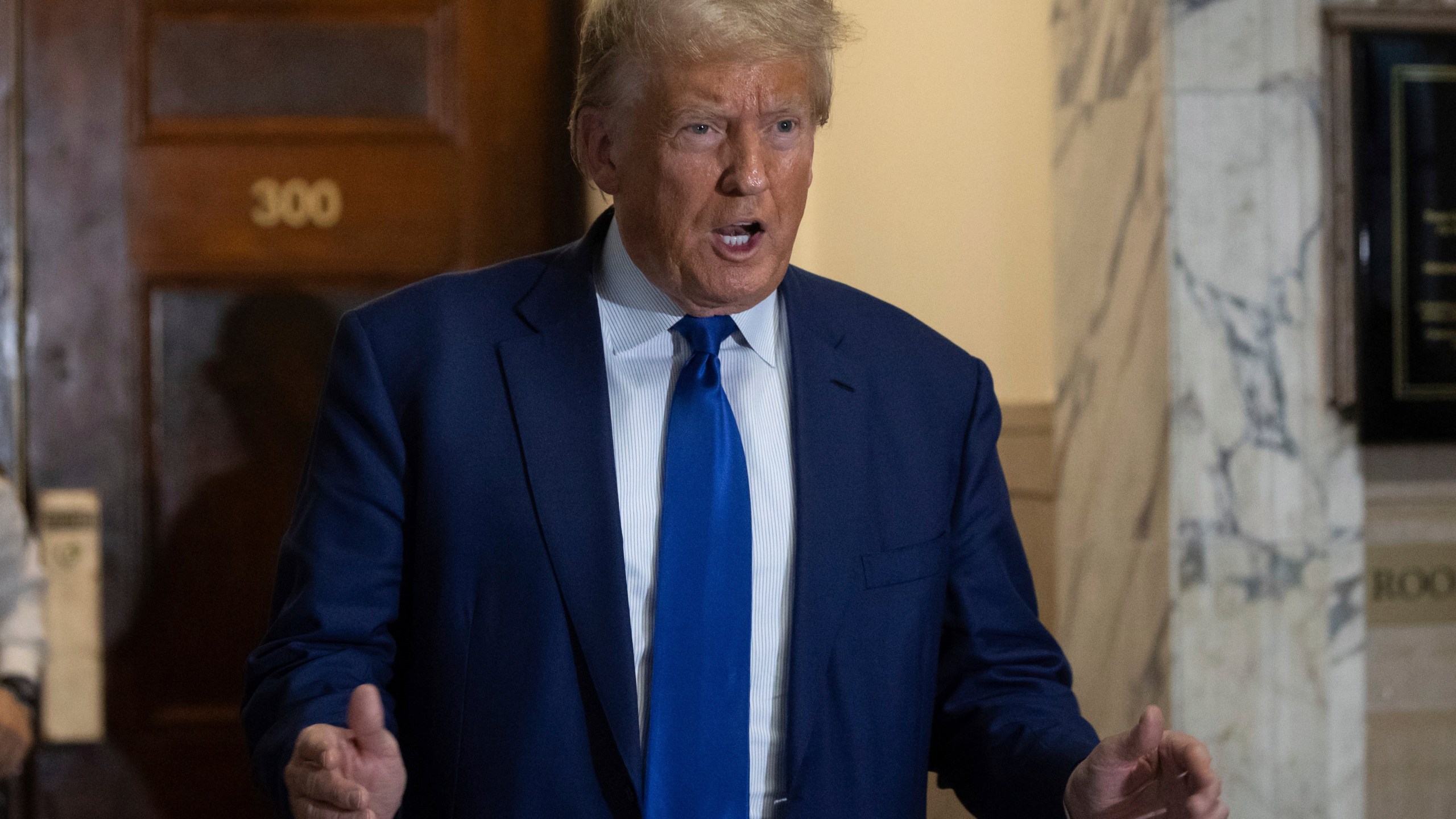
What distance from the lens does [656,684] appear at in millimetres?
1333

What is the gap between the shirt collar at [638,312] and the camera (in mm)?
1470

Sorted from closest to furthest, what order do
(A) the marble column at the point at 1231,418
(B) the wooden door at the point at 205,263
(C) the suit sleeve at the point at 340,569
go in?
1. (C) the suit sleeve at the point at 340,569
2. (A) the marble column at the point at 1231,418
3. (B) the wooden door at the point at 205,263

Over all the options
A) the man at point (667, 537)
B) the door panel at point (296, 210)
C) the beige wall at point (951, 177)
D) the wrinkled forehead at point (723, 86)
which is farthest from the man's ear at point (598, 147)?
the door panel at point (296, 210)

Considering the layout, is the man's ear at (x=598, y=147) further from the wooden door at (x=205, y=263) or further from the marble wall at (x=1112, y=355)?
the wooden door at (x=205, y=263)

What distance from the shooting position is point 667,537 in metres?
1.37

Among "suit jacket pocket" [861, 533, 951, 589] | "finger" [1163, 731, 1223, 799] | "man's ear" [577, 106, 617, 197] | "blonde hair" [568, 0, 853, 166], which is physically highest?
"blonde hair" [568, 0, 853, 166]

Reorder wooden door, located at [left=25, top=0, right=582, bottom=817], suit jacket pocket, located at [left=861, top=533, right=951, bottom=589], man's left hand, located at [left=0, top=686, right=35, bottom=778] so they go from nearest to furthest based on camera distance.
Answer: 1. suit jacket pocket, located at [left=861, top=533, right=951, bottom=589]
2. man's left hand, located at [left=0, top=686, right=35, bottom=778]
3. wooden door, located at [left=25, top=0, right=582, bottom=817]

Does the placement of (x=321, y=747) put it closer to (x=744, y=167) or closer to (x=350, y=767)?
(x=350, y=767)

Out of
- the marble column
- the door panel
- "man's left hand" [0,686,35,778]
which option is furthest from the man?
the door panel

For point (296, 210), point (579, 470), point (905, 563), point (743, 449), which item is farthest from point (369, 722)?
point (296, 210)

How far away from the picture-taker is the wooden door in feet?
9.50

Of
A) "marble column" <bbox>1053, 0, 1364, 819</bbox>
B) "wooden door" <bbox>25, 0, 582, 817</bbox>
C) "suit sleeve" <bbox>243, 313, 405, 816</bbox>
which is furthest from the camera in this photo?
"wooden door" <bbox>25, 0, 582, 817</bbox>

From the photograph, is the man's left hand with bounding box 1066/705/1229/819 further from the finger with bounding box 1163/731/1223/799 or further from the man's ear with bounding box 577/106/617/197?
the man's ear with bounding box 577/106/617/197

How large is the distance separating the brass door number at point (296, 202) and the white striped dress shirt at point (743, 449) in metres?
1.63
